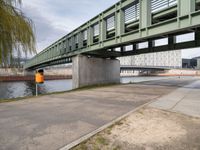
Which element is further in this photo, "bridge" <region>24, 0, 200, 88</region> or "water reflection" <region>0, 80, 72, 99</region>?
"water reflection" <region>0, 80, 72, 99</region>

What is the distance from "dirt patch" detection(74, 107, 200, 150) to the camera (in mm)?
3398

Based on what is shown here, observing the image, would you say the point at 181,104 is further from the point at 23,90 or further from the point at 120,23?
the point at 23,90

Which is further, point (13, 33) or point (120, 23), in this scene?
point (120, 23)

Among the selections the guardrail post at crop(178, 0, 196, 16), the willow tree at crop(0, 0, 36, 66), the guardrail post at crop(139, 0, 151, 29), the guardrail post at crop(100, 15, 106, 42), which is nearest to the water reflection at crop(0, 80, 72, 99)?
the guardrail post at crop(100, 15, 106, 42)

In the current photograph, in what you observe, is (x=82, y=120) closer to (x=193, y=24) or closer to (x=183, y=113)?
(x=183, y=113)

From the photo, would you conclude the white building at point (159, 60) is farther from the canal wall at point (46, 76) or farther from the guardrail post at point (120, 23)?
the guardrail post at point (120, 23)

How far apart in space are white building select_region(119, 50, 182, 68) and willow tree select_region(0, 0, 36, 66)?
4493 inches

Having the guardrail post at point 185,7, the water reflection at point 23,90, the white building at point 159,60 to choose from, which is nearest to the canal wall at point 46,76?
the water reflection at point 23,90

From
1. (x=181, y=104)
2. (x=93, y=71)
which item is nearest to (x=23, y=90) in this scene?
(x=93, y=71)

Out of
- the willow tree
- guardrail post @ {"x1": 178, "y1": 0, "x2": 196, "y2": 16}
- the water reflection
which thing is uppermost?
guardrail post @ {"x1": 178, "y1": 0, "x2": 196, "y2": 16}

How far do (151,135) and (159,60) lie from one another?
5092 inches

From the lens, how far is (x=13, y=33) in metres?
5.92

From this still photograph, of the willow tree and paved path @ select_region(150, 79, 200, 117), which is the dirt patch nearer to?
paved path @ select_region(150, 79, 200, 117)

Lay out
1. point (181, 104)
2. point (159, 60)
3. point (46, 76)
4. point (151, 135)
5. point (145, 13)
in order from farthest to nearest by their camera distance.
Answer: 1. point (159, 60)
2. point (46, 76)
3. point (145, 13)
4. point (181, 104)
5. point (151, 135)
